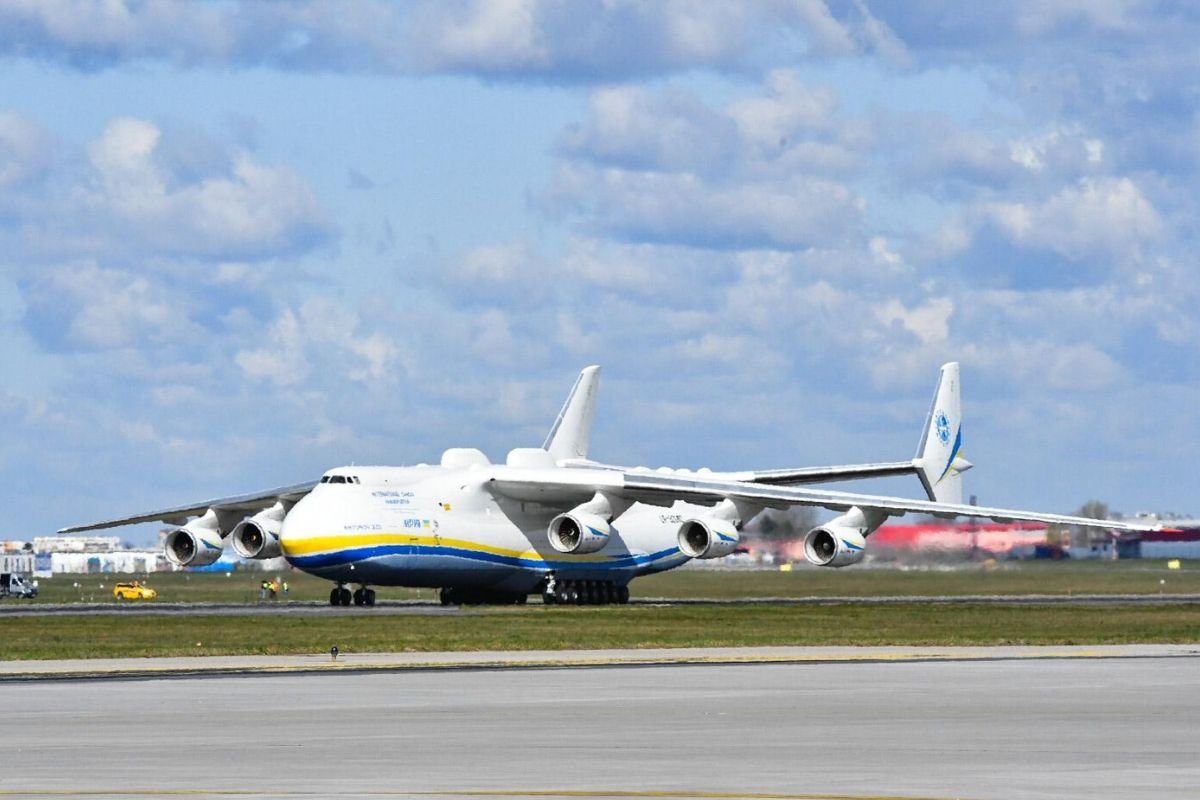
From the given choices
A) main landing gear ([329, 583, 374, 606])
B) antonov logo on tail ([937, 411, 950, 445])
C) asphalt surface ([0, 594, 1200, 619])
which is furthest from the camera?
antonov logo on tail ([937, 411, 950, 445])

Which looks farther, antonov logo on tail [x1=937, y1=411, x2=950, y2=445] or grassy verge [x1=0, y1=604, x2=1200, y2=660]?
antonov logo on tail [x1=937, y1=411, x2=950, y2=445]

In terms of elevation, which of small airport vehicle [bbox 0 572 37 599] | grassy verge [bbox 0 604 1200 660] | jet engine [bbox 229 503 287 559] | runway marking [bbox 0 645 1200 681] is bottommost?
runway marking [bbox 0 645 1200 681]

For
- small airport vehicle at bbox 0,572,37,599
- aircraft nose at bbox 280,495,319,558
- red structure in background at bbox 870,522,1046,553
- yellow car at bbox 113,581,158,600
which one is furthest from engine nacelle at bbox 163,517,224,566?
red structure in background at bbox 870,522,1046,553

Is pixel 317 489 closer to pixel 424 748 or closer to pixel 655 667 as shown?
pixel 655 667

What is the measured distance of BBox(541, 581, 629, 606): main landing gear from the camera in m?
66.7

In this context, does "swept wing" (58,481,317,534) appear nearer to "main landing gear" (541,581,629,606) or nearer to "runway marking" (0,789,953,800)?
"main landing gear" (541,581,629,606)

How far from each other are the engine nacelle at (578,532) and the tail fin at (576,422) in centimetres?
744

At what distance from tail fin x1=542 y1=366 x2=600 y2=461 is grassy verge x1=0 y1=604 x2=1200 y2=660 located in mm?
12627

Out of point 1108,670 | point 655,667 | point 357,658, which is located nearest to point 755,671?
point 655,667

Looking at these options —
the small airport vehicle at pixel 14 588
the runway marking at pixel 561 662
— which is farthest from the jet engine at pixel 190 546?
the runway marking at pixel 561 662

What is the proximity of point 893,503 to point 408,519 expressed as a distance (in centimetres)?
1325

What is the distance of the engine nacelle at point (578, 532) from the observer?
2479 inches

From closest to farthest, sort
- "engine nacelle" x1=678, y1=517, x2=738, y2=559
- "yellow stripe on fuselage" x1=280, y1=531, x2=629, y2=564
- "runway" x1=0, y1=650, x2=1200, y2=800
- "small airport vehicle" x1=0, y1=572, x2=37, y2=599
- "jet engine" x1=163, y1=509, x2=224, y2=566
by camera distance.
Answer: "runway" x1=0, y1=650, x2=1200, y2=800 < "yellow stripe on fuselage" x1=280, y1=531, x2=629, y2=564 < "engine nacelle" x1=678, y1=517, x2=738, y2=559 < "jet engine" x1=163, y1=509, x2=224, y2=566 < "small airport vehicle" x1=0, y1=572, x2=37, y2=599

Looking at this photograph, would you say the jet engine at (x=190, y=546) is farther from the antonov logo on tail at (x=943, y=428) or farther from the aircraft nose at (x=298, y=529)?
the antonov logo on tail at (x=943, y=428)
